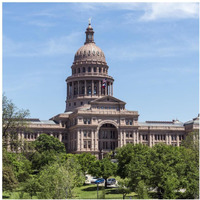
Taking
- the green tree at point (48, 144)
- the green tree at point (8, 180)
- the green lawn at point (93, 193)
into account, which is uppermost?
the green tree at point (48, 144)

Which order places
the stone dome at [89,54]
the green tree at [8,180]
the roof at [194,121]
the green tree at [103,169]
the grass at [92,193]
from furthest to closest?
the stone dome at [89,54], the roof at [194,121], the green tree at [103,169], the grass at [92,193], the green tree at [8,180]

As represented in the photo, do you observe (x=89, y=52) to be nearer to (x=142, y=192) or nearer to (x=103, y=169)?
(x=103, y=169)

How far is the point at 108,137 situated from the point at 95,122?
9034 millimetres

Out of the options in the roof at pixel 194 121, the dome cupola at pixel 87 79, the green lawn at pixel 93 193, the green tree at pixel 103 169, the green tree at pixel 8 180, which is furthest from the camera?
the dome cupola at pixel 87 79

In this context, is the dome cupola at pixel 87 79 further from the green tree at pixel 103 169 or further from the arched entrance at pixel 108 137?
the green tree at pixel 103 169

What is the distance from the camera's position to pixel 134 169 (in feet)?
234

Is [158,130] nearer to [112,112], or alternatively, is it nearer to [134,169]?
[112,112]

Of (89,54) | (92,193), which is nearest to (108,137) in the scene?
(89,54)

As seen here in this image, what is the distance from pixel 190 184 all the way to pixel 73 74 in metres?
123

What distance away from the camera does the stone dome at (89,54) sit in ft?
597

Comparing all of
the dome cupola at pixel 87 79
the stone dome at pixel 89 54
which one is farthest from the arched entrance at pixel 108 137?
the stone dome at pixel 89 54

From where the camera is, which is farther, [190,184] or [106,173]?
[106,173]

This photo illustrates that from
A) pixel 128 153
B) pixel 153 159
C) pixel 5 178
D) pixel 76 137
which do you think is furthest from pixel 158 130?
pixel 5 178

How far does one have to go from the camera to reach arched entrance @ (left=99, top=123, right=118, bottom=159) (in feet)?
520
